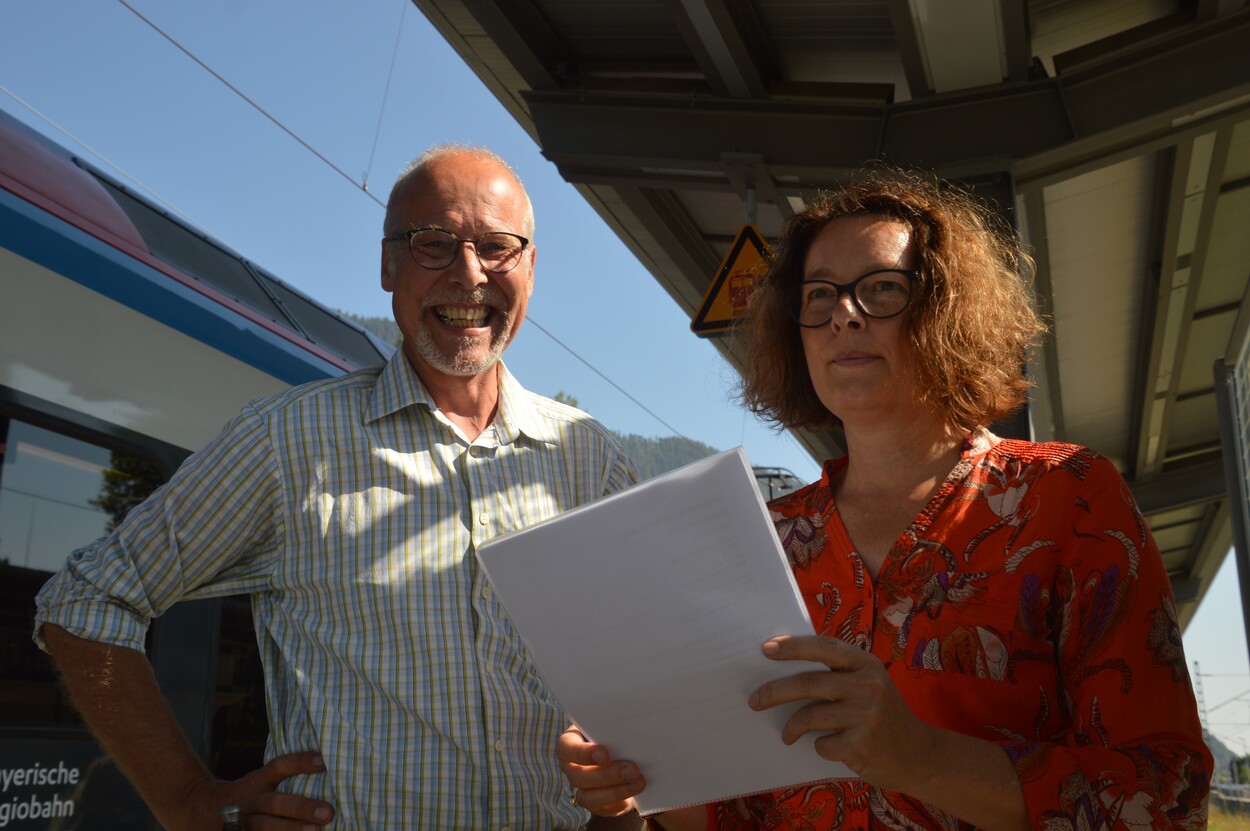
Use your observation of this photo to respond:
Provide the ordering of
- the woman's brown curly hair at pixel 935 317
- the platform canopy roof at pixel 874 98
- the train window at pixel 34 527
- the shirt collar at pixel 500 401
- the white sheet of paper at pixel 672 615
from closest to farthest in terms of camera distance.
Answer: the white sheet of paper at pixel 672 615 → the woman's brown curly hair at pixel 935 317 → the shirt collar at pixel 500 401 → the train window at pixel 34 527 → the platform canopy roof at pixel 874 98

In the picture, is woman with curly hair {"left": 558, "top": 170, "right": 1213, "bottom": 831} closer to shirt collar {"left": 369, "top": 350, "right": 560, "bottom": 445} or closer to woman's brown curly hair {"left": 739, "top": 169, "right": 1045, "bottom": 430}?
woman's brown curly hair {"left": 739, "top": 169, "right": 1045, "bottom": 430}

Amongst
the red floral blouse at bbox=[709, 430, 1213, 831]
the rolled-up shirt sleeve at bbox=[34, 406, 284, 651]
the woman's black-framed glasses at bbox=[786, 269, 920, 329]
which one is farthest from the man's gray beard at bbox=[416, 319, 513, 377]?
the red floral blouse at bbox=[709, 430, 1213, 831]

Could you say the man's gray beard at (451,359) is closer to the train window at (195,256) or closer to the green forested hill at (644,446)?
the green forested hill at (644,446)

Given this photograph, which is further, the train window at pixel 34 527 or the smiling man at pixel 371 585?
the train window at pixel 34 527

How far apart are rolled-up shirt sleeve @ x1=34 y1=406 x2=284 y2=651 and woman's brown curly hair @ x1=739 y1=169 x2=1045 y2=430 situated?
39.5 inches

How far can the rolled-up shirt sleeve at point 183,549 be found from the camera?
7.11 ft

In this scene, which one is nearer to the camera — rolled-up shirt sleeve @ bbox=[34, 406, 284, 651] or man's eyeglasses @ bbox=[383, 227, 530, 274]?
rolled-up shirt sleeve @ bbox=[34, 406, 284, 651]

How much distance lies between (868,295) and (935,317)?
0.40 feet

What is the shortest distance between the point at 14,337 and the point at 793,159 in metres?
4.24

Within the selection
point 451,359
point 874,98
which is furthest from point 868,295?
point 874,98

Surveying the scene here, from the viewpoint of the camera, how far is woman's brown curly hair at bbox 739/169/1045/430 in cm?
200

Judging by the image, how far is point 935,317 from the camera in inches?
78.3

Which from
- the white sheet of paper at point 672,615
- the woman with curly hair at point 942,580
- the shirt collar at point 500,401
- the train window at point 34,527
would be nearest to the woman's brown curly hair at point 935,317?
the woman with curly hair at point 942,580

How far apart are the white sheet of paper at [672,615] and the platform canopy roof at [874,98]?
4.24 m
